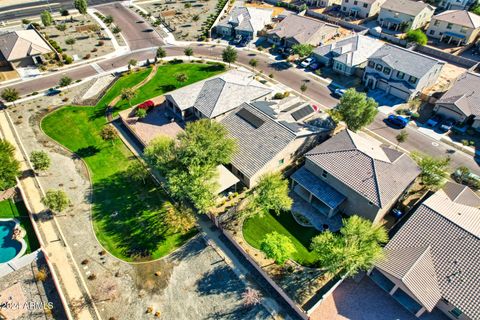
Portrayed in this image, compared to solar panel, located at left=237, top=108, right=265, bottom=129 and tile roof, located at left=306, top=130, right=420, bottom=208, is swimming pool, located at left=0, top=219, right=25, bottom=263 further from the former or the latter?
tile roof, located at left=306, top=130, right=420, bottom=208

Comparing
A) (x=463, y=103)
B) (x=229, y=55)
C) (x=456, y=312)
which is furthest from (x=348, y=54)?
(x=456, y=312)

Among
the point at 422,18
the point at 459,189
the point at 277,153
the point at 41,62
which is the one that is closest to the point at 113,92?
the point at 41,62

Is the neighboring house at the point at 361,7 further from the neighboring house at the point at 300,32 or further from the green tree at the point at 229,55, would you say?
the green tree at the point at 229,55

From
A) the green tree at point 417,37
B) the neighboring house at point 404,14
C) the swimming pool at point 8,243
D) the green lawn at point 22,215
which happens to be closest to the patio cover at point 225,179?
the green lawn at point 22,215

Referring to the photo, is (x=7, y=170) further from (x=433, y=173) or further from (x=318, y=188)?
(x=433, y=173)

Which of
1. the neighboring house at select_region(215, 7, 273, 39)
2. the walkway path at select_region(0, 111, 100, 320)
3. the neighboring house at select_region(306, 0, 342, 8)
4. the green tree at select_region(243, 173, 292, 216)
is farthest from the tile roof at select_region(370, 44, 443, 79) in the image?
the walkway path at select_region(0, 111, 100, 320)

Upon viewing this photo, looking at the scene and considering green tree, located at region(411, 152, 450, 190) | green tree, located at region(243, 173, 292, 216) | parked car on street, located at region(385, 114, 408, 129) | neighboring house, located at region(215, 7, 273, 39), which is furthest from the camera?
neighboring house, located at region(215, 7, 273, 39)

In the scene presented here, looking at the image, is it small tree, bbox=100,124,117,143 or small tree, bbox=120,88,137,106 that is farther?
small tree, bbox=120,88,137,106
